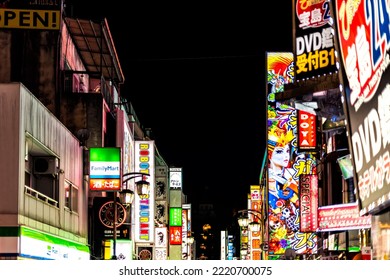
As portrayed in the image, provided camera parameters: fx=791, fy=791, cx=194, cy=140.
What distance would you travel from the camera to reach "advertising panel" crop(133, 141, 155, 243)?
54.8 metres

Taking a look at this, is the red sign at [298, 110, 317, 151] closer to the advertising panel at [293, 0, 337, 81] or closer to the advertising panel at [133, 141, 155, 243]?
the advertising panel at [133, 141, 155, 243]

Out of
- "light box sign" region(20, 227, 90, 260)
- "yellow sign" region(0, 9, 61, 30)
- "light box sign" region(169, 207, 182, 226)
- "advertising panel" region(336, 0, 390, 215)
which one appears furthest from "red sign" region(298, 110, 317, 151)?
"light box sign" region(169, 207, 182, 226)

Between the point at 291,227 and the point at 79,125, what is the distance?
102 feet

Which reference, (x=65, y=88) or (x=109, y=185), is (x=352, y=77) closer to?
(x=109, y=185)

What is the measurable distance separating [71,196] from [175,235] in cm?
5241

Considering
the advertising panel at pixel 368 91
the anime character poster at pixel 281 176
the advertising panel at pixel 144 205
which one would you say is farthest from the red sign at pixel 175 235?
the advertising panel at pixel 368 91

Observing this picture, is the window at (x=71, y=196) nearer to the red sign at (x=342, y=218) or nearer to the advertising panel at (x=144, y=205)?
the red sign at (x=342, y=218)

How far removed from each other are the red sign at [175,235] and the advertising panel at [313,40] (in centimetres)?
6559

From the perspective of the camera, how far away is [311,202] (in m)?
37.4

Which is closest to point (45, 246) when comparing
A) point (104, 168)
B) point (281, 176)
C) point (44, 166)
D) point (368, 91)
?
point (44, 166)

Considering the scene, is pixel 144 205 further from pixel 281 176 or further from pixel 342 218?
pixel 342 218

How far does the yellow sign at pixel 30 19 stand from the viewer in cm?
3600

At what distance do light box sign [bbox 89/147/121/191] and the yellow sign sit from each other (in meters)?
6.44
